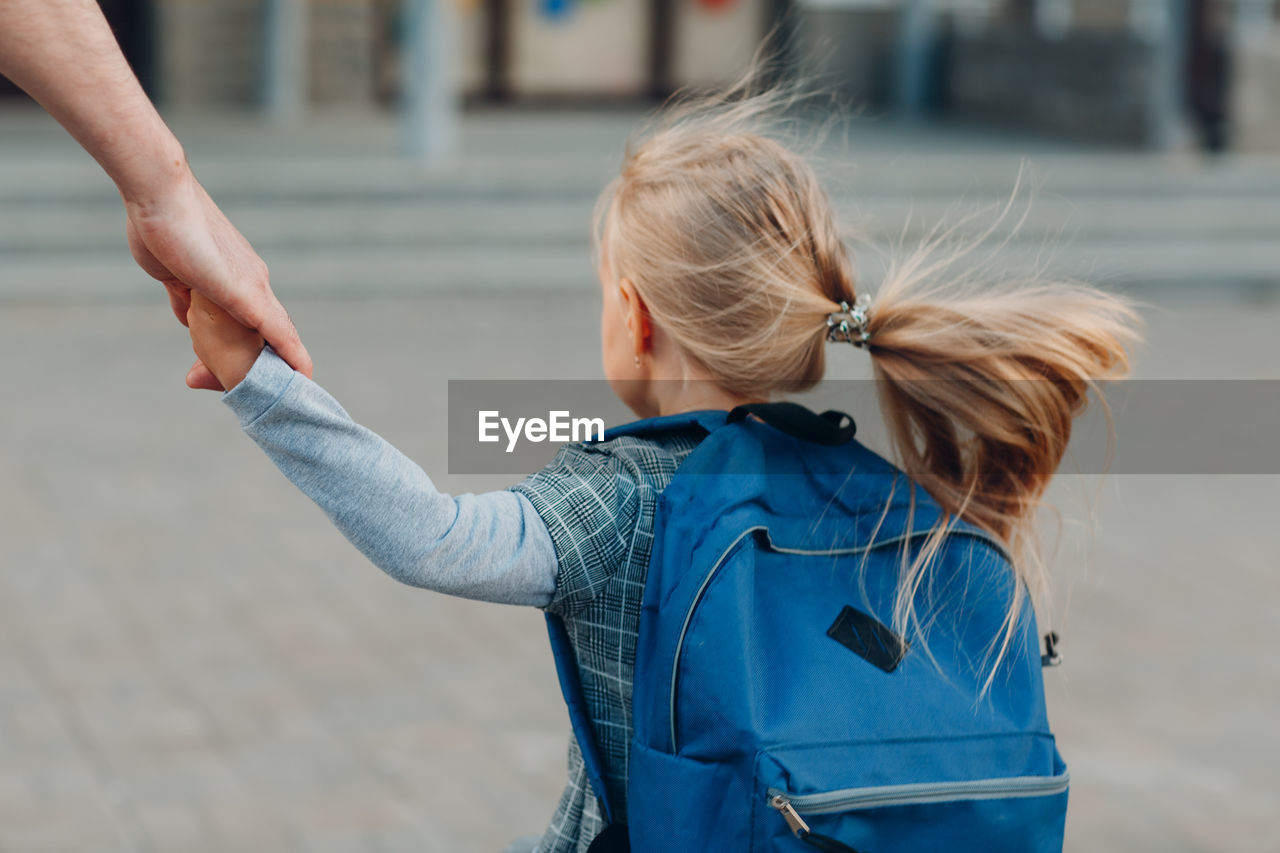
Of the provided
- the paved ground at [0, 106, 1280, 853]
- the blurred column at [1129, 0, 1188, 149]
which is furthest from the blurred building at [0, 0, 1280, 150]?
the paved ground at [0, 106, 1280, 853]

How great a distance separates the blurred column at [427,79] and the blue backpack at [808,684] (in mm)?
8152

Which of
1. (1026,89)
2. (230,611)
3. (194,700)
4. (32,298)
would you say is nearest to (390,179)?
(32,298)

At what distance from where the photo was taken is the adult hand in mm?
1192

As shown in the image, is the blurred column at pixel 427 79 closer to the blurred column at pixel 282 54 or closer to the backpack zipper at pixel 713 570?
the blurred column at pixel 282 54

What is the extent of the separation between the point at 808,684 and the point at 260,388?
1.79 ft

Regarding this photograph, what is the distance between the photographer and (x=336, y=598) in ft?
14.3

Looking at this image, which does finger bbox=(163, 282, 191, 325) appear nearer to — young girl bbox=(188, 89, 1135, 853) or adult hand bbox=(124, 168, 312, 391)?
adult hand bbox=(124, 168, 312, 391)

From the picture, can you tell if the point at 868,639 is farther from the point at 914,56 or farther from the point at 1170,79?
the point at 914,56

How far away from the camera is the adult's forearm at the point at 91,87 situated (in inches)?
43.6

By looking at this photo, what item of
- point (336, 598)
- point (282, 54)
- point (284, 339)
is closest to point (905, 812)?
point (284, 339)

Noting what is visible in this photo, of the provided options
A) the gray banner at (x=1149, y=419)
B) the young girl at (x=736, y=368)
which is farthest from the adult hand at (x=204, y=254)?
the gray banner at (x=1149, y=419)

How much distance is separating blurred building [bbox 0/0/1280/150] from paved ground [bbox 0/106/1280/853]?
3.09m

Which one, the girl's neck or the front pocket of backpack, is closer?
the front pocket of backpack

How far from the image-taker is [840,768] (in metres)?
1.36
